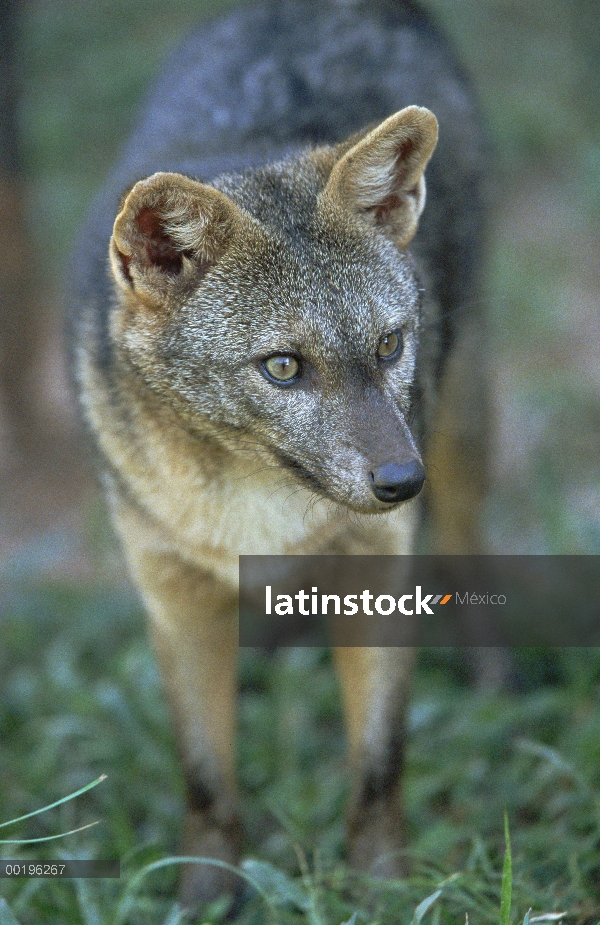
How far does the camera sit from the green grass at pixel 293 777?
348 centimetres

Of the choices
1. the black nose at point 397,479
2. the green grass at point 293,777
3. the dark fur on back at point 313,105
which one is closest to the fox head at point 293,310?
the black nose at point 397,479

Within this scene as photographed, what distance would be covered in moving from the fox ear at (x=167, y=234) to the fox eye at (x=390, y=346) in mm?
570

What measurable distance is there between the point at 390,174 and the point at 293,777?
270 centimetres

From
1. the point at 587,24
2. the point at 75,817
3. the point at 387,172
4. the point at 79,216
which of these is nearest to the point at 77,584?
the point at 75,817

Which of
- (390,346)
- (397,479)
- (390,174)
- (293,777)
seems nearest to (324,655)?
(293,777)

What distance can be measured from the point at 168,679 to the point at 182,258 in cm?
173

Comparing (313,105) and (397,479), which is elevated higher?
(313,105)

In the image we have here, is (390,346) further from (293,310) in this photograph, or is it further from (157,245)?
(157,245)

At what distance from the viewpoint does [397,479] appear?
275cm

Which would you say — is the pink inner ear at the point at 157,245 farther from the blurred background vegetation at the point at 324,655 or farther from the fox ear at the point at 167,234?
the blurred background vegetation at the point at 324,655

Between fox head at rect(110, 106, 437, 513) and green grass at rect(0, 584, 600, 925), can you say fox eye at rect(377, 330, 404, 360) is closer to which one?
fox head at rect(110, 106, 437, 513)

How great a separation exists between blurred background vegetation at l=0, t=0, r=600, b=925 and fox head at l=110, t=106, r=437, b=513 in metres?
1.49

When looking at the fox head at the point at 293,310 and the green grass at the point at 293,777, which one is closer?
the fox head at the point at 293,310

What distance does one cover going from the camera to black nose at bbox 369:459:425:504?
2.76 m
